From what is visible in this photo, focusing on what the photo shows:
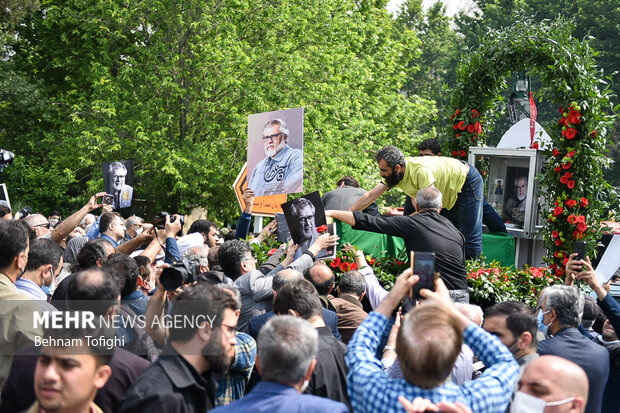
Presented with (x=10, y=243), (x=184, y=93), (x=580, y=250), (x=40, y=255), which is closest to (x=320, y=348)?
(x=10, y=243)

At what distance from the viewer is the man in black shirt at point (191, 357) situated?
3414mm

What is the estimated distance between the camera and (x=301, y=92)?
19.6 meters

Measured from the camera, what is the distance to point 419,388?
10.5 ft

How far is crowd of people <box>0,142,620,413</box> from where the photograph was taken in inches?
126

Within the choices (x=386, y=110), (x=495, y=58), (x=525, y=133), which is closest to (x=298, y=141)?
(x=495, y=58)

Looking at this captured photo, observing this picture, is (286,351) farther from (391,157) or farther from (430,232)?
(391,157)

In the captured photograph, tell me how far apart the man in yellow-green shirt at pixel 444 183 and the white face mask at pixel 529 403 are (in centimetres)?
444

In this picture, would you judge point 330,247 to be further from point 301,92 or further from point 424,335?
point 301,92

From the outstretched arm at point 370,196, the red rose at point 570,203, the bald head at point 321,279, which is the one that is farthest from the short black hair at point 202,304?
the red rose at point 570,203

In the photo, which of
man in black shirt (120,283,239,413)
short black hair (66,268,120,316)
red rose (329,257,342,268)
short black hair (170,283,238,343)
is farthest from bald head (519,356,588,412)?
red rose (329,257,342,268)

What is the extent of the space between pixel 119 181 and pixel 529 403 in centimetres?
836

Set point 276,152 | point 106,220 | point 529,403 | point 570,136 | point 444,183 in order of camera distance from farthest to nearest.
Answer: point 276,152
point 570,136
point 444,183
point 106,220
point 529,403

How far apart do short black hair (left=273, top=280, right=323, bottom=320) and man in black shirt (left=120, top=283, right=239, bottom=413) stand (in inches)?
16.8

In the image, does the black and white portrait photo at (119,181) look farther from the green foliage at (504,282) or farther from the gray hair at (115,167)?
the green foliage at (504,282)
